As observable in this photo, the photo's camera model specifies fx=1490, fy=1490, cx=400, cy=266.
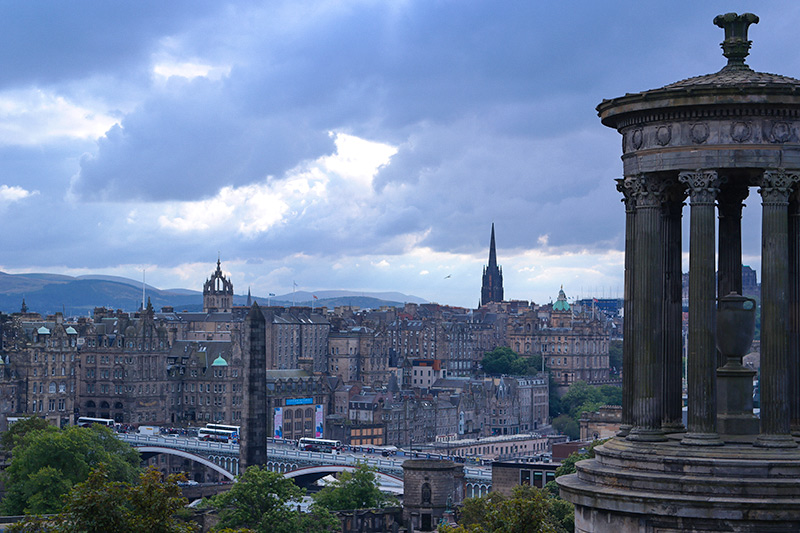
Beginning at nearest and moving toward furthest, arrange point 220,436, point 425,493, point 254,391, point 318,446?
point 254,391 → point 425,493 → point 318,446 → point 220,436

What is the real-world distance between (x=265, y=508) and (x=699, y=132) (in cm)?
7764

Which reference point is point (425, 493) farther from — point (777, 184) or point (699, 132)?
point (777, 184)

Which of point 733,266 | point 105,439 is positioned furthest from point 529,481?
point 733,266

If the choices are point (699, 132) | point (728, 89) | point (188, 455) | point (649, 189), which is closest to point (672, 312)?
point (649, 189)

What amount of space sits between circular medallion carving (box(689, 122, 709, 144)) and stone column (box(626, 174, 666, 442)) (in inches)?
41.5

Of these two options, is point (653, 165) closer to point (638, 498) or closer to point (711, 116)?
point (711, 116)

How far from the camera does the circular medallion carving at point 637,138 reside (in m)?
27.5

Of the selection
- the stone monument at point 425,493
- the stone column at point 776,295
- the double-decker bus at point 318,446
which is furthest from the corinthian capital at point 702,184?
the double-decker bus at point 318,446

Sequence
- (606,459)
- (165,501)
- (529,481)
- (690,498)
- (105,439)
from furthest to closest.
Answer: (105,439)
(529,481)
(165,501)
(606,459)
(690,498)

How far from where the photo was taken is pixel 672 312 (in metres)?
28.4

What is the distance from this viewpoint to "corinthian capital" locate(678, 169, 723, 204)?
87.0 ft

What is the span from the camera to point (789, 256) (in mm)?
27422

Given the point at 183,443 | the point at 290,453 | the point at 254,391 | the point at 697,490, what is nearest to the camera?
the point at 697,490

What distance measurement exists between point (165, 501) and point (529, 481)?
300ft
